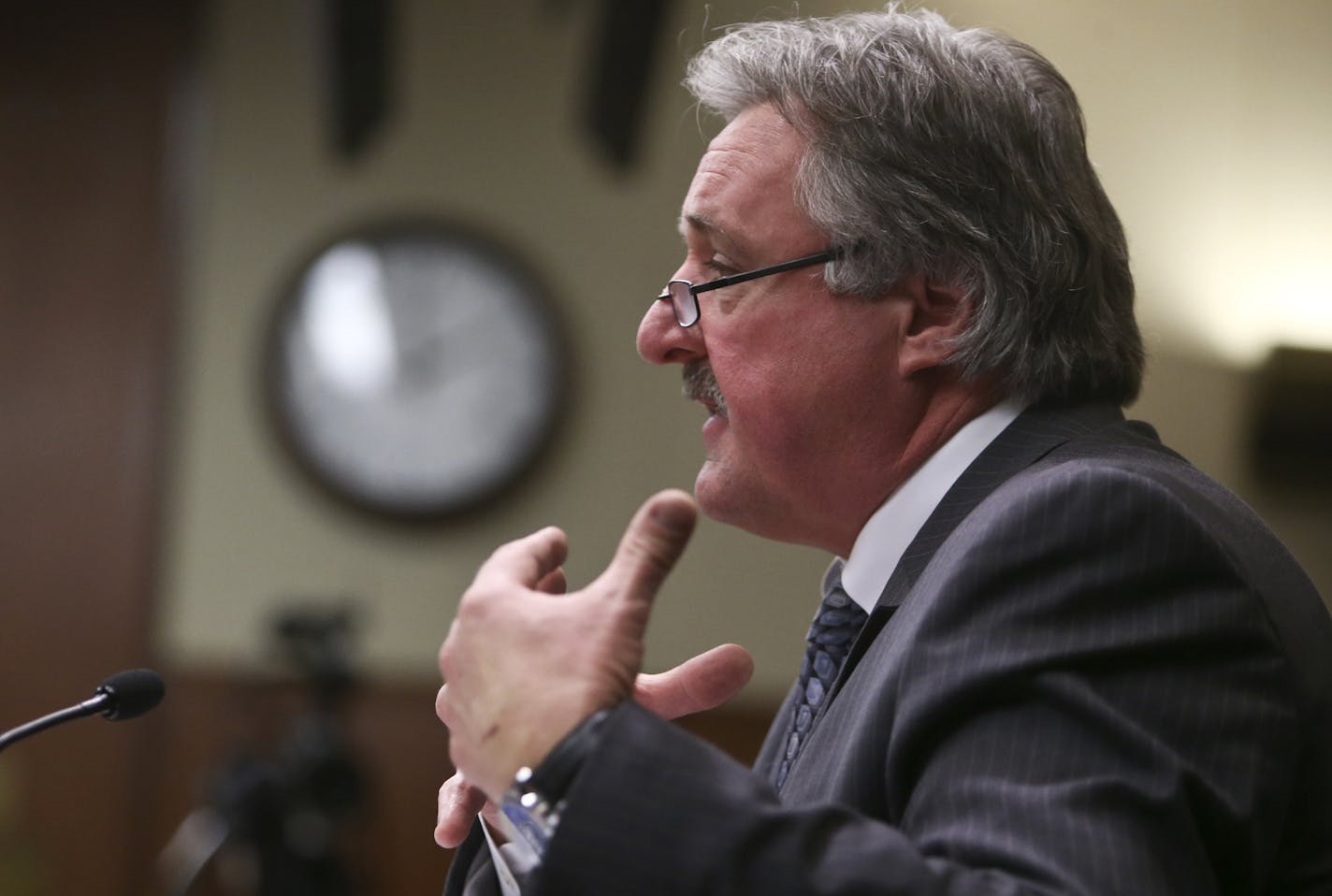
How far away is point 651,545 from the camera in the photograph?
86cm

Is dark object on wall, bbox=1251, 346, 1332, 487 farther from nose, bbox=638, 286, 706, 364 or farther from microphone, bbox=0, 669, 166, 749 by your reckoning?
microphone, bbox=0, 669, 166, 749

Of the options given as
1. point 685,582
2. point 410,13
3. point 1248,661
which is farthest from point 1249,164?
point 1248,661

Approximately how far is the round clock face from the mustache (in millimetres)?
2569

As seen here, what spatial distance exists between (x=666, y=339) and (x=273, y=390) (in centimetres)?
283

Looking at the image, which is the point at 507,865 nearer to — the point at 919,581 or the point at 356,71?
the point at 919,581

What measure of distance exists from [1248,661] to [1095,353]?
0.41 metres

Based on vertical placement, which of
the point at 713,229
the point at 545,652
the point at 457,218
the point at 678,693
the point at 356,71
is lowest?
the point at 678,693

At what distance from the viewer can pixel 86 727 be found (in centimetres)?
388

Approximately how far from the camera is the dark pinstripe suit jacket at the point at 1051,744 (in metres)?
0.77

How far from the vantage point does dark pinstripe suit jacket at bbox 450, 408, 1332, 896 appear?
30.4 inches

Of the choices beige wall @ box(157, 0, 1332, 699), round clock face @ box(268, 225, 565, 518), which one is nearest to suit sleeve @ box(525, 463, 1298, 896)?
beige wall @ box(157, 0, 1332, 699)

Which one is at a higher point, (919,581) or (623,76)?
(623,76)

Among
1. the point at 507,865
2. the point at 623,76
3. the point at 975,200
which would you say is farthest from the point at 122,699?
the point at 623,76

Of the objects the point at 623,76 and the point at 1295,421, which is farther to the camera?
the point at 623,76
